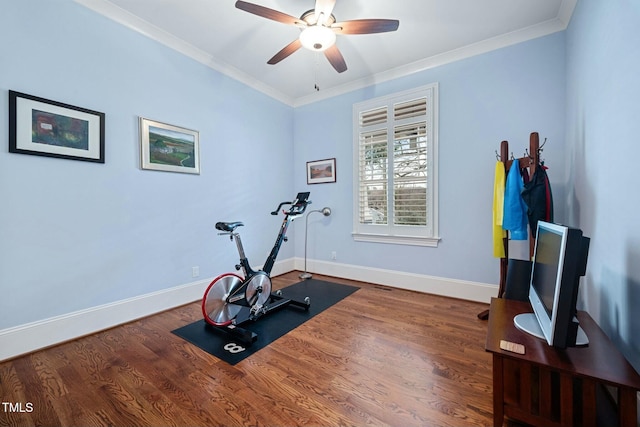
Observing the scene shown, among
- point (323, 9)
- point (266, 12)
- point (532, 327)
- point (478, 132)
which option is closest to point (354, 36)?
point (323, 9)

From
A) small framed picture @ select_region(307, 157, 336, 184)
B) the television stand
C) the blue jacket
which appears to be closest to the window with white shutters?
small framed picture @ select_region(307, 157, 336, 184)

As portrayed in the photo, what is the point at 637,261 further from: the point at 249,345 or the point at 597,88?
the point at 249,345

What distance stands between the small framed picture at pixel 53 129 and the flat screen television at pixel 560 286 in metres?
3.31

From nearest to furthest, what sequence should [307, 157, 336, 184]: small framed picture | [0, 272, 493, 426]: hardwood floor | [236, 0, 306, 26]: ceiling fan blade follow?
[0, 272, 493, 426]: hardwood floor → [236, 0, 306, 26]: ceiling fan blade → [307, 157, 336, 184]: small framed picture

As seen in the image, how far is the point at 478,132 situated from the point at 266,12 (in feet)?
8.25

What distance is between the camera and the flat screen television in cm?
102

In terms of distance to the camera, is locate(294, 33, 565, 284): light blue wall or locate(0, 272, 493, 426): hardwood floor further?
locate(294, 33, 565, 284): light blue wall

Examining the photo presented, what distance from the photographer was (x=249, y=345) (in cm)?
203

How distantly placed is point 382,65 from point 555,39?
174cm

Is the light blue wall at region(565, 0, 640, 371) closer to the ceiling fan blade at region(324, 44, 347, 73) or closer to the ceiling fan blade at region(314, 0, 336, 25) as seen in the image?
the ceiling fan blade at region(314, 0, 336, 25)

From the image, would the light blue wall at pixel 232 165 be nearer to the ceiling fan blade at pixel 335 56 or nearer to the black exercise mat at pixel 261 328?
the black exercise mat at pixel 261 328

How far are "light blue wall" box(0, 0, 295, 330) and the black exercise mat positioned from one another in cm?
85

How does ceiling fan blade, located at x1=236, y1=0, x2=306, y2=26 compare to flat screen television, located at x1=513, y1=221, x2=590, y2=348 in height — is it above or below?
above

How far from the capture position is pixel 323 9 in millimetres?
1923
